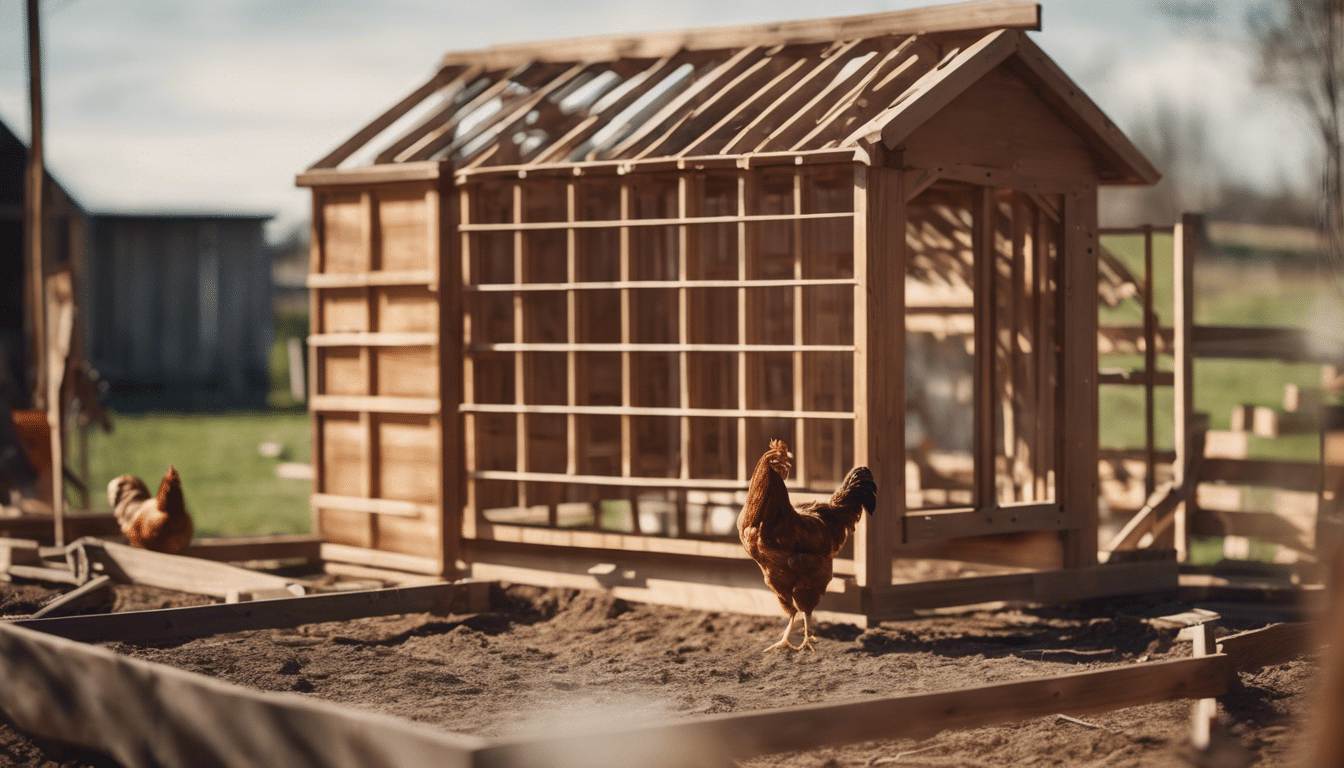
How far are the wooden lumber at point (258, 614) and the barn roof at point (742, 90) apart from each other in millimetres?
2941

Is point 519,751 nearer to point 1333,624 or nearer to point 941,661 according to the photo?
point 1333,624

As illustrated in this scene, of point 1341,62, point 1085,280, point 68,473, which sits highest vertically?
point 1341,62

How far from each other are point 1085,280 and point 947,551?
6.99 feet

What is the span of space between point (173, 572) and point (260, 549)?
1459 mm

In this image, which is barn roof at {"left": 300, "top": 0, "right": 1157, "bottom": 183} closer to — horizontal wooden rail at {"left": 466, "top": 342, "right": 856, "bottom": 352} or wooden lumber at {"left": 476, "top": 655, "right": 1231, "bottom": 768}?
horizontal wooden rail at {"left": 466, "top": 342, "right": 856, "bottom": 352}

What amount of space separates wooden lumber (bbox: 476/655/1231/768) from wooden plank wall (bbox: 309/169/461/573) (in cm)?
496

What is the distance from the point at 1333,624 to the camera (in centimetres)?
325

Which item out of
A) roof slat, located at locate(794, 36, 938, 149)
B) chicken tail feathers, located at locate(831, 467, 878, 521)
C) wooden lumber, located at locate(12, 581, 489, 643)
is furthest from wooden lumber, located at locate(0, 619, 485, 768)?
roof slat, located at locate(794, 36, 938, 149)

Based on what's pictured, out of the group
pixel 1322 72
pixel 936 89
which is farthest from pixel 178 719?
pixel 1322 72

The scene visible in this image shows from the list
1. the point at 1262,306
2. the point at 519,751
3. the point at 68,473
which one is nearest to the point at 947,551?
the point at 519,751

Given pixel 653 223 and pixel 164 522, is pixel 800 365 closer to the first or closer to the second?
pixel 653 223

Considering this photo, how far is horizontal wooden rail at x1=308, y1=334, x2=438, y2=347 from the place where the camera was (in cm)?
952

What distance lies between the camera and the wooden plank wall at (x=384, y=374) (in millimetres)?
9461

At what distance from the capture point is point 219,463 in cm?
2008
